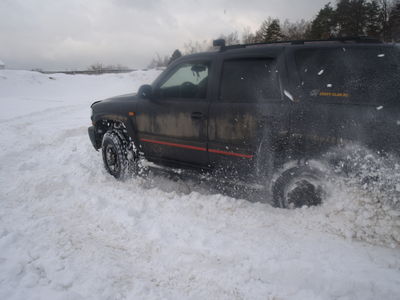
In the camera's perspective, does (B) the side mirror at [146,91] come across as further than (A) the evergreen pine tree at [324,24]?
No

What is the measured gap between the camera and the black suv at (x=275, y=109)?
7.56 feet

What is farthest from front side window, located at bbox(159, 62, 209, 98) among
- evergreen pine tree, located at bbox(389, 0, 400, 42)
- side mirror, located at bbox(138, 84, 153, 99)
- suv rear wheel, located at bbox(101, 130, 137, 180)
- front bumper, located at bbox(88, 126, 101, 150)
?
evergreen pine tree, located at bbox(389, 0, 400, 42)

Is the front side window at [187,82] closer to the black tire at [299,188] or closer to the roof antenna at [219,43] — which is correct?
the roof antenna at [219,43]

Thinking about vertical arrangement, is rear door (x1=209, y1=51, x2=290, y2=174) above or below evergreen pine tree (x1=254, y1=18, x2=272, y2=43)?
below

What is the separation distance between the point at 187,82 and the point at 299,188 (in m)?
1.92

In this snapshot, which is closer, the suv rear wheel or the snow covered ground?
the snow covered ground

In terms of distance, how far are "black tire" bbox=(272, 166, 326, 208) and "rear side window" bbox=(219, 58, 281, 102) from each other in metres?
0.82

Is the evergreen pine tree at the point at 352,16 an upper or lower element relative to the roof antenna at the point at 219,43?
upper

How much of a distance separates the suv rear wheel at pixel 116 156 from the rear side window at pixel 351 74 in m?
2.79

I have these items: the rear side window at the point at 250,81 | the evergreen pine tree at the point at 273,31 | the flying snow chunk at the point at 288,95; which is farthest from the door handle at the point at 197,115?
the evergreen pine tree at the point at 273,31

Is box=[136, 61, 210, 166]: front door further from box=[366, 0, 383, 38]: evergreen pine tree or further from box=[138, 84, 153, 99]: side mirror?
box=[366, 0, 383, 38]: evergreen pine tree

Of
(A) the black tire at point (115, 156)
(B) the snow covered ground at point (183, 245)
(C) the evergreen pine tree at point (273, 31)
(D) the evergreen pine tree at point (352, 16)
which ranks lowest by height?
(B) the snow covered ground at point (183, 245)

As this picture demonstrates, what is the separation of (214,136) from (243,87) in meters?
0.66

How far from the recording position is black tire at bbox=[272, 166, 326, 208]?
8.84 feet
